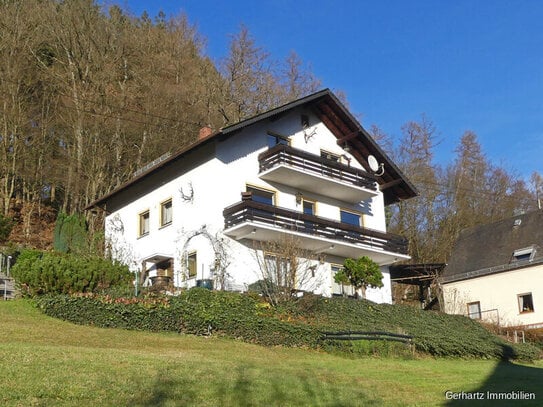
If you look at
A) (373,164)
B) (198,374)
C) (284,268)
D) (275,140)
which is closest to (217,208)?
(284,268)

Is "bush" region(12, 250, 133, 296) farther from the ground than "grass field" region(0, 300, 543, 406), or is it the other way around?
"bush" region(12, 250, 133, 296)

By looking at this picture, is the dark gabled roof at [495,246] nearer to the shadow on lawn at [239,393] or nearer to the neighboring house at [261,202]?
the neighboring house at [261,202]

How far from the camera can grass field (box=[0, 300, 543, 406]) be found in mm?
11617

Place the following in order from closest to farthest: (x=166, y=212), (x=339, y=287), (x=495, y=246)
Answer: (x=166, y=212)
(x=339, y=287)
(x=495, y=246)

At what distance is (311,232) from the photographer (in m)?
28.3

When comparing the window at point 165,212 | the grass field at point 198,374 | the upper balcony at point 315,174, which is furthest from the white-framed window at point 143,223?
the grass field at point 198,374

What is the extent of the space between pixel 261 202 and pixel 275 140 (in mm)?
3376

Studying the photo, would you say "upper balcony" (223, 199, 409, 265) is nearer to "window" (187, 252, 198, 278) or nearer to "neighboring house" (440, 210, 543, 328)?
"window" (187, 252, 198, 278)

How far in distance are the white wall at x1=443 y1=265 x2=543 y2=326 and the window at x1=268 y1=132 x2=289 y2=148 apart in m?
15.0

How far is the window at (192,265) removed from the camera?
90.1 ft

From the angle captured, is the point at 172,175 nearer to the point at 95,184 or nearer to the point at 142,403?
the point at 95,184

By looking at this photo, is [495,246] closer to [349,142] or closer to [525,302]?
[525,302]

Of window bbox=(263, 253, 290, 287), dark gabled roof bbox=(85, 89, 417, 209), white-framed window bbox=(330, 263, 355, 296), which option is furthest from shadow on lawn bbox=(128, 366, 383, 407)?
dark gabled roof bbox=(85, 89, 417, 209)

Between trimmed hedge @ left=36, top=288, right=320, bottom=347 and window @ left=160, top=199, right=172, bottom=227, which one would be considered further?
window @ left=160, top=199, right=172, bottom=227
